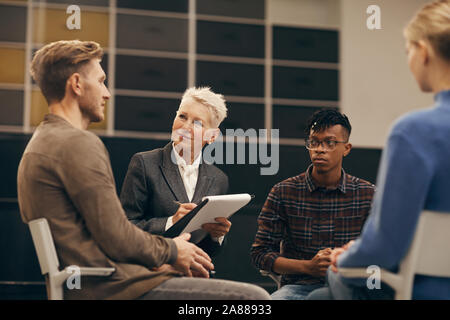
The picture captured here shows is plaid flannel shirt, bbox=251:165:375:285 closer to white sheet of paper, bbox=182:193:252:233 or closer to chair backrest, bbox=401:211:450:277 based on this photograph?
white sheet of paper, bbox=182:193:252:233

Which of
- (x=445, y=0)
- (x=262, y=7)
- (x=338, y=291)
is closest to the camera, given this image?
(x=445, y=0)

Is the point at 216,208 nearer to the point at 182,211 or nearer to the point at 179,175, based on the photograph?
the point at 182,211

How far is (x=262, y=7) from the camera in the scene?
6.89 meters

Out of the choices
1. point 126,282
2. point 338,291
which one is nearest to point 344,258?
point 338,291

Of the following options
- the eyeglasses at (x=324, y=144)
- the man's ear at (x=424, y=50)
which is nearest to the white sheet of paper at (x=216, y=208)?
the eyeglasses at (x=324, y=144)

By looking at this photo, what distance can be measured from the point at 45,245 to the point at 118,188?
2.44 meters

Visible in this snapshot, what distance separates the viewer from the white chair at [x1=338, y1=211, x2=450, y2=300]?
1169mm

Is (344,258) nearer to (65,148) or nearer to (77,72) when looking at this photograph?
(65,148)

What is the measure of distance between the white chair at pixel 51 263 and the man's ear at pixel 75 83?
1.29 feet

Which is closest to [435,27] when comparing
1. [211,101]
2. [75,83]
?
[75,83]

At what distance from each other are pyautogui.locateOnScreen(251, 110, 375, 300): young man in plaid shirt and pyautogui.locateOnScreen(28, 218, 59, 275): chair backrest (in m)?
0.92

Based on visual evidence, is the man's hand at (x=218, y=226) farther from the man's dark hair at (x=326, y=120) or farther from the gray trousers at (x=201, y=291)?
the man's dark hair at (x=326, y=120)

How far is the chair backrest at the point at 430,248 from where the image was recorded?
46.0 inches

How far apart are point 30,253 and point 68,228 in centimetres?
257
